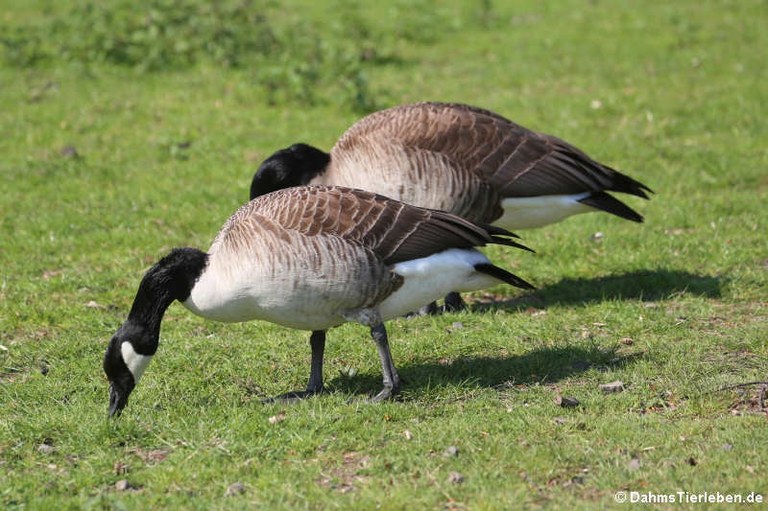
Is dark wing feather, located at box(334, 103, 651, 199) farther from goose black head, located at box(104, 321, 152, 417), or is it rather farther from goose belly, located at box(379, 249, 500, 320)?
goose black head, located at box(104, 321, 152, 417)

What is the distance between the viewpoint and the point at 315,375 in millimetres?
6672

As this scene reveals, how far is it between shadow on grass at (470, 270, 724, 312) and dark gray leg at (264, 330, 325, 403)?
193 centimetres

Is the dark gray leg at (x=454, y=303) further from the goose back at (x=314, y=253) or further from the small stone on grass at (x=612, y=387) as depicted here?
the small stone on grass at (x=612, y=387)

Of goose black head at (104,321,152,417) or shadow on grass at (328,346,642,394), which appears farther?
shadow on grass at (328,346,642,394)

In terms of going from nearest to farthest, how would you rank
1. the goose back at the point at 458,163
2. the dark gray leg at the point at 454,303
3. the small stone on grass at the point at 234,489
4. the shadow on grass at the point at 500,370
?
the small stone on grass at the point at 234,489 < the shadow on grass at the point at 500,370 < the goose back at the point at 458,163 < the dark gray leg at the point at 454,303

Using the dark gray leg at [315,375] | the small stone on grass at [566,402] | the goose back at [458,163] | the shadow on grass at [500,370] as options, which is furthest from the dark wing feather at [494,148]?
the small stone on grass at [566,402]

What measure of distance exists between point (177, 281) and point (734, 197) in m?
6.28

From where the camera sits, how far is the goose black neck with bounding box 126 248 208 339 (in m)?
6.18

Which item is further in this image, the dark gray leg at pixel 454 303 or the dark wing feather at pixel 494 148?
the dark gray leg at pixel 454 303

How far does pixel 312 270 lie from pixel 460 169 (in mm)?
2364

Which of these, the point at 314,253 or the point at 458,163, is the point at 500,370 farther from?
the point at 458,163

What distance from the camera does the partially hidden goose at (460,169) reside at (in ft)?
26.2

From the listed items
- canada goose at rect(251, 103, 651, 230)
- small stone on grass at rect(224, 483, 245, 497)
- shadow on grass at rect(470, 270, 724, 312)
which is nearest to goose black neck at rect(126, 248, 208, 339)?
small stone on grass at rect(224, 483, 245, 497)

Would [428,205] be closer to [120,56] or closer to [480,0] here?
[120,56]
